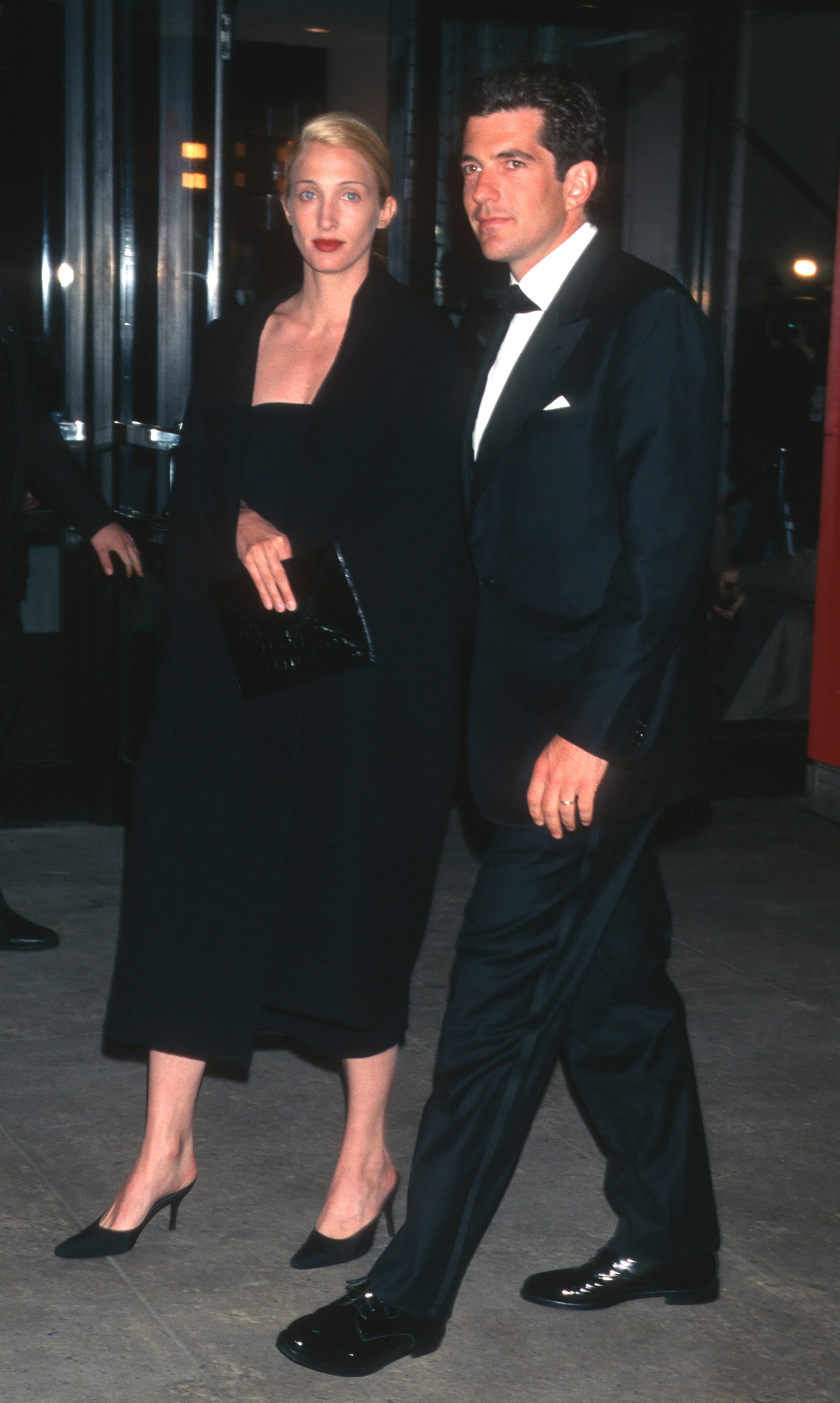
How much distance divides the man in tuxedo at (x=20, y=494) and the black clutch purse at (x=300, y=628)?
1.73 m

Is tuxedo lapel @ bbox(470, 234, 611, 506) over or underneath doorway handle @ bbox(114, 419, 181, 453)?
over

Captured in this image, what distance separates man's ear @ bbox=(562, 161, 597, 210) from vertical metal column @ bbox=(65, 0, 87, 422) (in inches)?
142

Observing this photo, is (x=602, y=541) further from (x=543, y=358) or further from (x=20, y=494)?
(x=20, y=494)

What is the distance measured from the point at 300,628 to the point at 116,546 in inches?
72.1

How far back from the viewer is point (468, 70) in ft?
21.4

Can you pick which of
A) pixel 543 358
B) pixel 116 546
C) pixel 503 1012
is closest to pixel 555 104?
pixel 543 358

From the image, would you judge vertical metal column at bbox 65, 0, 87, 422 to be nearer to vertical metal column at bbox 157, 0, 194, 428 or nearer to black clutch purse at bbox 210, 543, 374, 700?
vertical metal column at bbox 157, 0, 194, 428

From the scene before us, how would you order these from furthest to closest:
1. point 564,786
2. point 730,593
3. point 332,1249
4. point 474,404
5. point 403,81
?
point 730,593 → point 403,81 → point 332,1249 → point 474,404 → point 564,786

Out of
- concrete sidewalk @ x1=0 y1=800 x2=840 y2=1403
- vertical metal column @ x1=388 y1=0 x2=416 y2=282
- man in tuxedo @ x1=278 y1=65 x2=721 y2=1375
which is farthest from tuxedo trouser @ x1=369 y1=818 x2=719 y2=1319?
vertical metal column @ x1=388 y1=0 x2=416 y2=282

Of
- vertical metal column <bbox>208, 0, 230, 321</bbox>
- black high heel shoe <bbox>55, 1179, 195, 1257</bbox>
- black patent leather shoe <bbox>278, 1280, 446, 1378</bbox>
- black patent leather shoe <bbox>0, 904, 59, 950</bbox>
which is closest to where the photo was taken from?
black patent leather shoe <bbox>278, 1280, 446, 1378</bbox>

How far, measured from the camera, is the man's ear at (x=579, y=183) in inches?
97.7

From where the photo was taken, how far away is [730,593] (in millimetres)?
6805

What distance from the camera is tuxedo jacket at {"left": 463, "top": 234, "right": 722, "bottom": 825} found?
2.33 meters

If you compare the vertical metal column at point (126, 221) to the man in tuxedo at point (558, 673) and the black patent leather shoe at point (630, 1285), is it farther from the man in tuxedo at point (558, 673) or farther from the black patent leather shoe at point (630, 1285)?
the black patent leather shoe at point (630, 1285)
